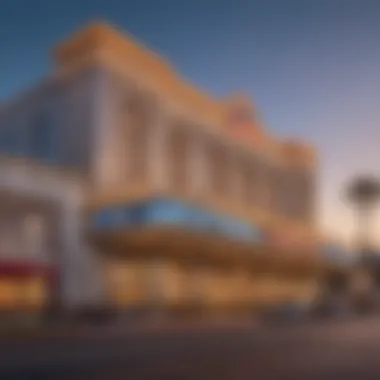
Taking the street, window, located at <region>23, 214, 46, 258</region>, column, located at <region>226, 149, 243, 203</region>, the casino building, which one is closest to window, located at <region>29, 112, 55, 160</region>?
the casino building

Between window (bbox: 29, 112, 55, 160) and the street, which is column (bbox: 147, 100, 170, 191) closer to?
window (bbox: 29, 112, 55, 160)

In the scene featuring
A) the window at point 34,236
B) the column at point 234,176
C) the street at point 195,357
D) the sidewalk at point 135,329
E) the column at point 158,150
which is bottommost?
the sidewalk at point 135,329

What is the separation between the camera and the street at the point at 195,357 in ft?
22.4

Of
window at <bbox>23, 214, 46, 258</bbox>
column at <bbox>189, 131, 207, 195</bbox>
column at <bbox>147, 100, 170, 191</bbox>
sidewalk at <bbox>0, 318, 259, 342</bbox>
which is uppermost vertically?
column at <bbox>147, 100, 170, 191</bbox>

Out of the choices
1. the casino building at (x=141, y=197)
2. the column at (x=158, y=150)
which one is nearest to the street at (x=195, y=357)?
the casino building at (x=141, y=197)

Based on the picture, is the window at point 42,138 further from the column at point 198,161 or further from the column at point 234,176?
the column at point 234,176

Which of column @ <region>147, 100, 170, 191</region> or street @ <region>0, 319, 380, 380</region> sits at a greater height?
column @ <region>147, 100, 170, 191</region>

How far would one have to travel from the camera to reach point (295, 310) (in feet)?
52.5

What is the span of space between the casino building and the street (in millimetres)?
1351

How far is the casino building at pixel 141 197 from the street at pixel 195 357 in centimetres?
135

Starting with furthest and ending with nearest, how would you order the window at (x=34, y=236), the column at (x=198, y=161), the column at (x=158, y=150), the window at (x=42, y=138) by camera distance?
1. the window at (x=34, y=236)
2. the column at (x=158, y=150)
3. the window at (x=42, y=138)
4. the column at (x=198, y=161)

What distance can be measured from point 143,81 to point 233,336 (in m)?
4.71

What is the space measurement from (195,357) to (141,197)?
787 cm

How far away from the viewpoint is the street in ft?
22.4
